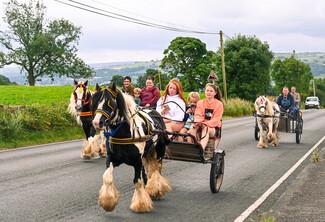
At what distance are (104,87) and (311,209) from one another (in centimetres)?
370

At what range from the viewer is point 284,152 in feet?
51.1

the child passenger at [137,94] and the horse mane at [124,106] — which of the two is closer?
the horse mane at [124,106]

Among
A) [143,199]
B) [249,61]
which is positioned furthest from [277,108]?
[249,61]

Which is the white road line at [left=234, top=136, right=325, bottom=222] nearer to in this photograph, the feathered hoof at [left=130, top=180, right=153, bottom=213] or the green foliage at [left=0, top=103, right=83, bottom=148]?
the feathered hoof at [left=130, top=180, right=153, bottom=213]

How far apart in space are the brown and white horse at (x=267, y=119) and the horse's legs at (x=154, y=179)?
366 inches

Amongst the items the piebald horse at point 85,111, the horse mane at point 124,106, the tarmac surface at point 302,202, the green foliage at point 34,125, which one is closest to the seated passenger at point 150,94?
the piebald horse at point 85,111

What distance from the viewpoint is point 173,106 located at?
942 cm

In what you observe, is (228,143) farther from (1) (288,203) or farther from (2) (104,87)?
(2) (104,87)

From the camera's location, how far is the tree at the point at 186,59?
7912cm

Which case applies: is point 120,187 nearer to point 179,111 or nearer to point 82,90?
point 179,111

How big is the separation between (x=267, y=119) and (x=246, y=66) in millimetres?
49741

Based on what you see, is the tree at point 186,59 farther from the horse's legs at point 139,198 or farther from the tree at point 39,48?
the horse's legs at point 139,198

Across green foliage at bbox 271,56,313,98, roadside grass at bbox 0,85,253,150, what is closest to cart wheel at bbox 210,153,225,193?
roadside grass at bbox 0,85,253,150

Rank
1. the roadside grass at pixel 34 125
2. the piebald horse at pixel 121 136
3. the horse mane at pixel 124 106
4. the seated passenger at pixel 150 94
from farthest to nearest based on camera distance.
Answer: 1. the roadside grass at pixel 34 125
2. the seated passenger at pixel 150 94
3. the horse mane at pixel 124 106
4. the piebald horse at pixel 121 136
